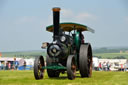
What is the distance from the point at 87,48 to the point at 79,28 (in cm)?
150

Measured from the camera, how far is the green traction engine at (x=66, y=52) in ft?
40.0

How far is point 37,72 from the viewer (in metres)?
12.2

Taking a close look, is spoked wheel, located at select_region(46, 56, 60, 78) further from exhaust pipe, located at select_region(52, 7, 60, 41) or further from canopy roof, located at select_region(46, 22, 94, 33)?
exhaust pipe, located at select_region(52, 7, 60, 41)

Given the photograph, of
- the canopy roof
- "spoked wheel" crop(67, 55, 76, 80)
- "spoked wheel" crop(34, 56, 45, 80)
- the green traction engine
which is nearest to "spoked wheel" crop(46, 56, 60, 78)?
the green traction engine

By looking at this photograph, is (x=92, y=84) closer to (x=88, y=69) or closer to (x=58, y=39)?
(x=58, y=39)

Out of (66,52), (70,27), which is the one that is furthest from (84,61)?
(70,27)

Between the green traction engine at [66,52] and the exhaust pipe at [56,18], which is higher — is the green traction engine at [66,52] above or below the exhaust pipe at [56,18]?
below

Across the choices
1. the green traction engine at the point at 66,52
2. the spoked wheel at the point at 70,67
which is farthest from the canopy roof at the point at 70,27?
the spoked wheel at the point at 70,67

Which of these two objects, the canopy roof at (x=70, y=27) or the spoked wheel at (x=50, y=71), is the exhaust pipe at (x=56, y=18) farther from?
the spoked wheel at (x=50, y=71)

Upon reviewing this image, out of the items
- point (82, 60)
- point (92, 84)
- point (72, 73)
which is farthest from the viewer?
point (82, 60)

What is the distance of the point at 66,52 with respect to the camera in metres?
12.5

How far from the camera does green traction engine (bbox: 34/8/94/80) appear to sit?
1218cm

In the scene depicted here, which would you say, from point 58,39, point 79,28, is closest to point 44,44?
point 58,39

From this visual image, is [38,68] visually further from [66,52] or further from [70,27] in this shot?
[70,27]
